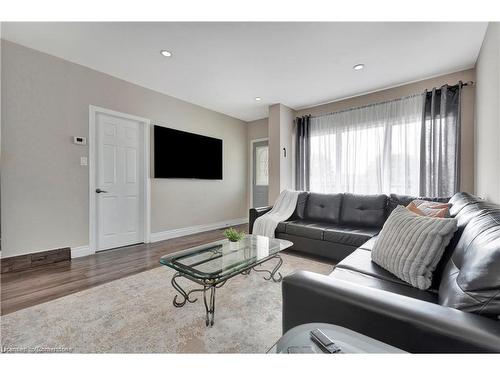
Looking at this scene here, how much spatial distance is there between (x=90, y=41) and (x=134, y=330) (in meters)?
2.86

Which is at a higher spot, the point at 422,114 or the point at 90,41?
the point at 90,41

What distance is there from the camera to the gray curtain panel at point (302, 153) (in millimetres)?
4414

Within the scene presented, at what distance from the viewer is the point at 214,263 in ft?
5.65

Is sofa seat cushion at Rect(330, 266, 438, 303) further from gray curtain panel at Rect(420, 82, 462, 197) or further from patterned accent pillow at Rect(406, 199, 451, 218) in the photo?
gray curtain panel at Rect(420, 82, 462, 197)

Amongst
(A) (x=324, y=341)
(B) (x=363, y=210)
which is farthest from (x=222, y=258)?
(B) (x=363, y=210)

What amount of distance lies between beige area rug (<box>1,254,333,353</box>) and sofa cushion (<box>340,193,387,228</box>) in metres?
1.62

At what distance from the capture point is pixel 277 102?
4246mm

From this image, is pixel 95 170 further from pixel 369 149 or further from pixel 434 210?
pixel 369 149

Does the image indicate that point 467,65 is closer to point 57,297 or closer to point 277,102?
point 277,102

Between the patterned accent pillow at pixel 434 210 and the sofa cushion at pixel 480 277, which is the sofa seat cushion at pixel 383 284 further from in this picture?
the patterned accent pillow at pixel 434 210

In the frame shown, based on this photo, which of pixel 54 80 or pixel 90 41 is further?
pixel 54 80

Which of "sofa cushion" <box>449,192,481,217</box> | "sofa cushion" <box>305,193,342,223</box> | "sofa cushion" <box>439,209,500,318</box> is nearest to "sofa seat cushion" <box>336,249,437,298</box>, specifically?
"sofa cushion" <box>439,209,500,318</box>

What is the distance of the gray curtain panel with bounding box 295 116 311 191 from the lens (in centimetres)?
441
